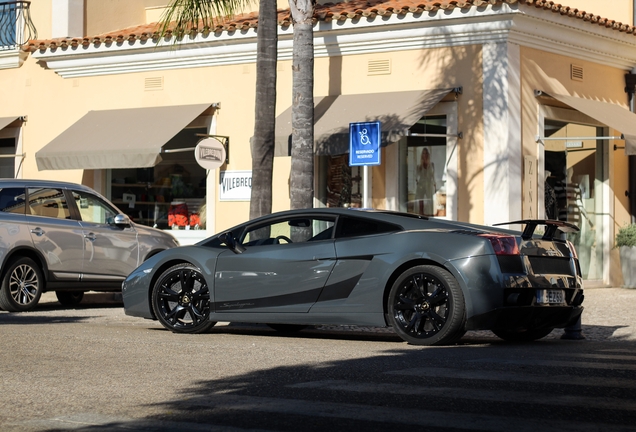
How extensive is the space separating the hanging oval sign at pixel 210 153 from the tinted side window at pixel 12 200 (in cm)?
440

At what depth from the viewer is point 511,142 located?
57.9 feet

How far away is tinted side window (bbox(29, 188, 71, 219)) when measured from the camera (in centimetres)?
1494

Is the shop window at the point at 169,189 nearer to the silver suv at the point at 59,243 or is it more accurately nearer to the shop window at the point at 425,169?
the shop window at the point at 425,169

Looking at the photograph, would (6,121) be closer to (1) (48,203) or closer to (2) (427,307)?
(1) (48,203)

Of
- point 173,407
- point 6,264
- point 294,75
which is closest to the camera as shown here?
point 173,407

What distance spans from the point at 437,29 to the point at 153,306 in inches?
342

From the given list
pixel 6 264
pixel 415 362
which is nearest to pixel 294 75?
pixel 6 264

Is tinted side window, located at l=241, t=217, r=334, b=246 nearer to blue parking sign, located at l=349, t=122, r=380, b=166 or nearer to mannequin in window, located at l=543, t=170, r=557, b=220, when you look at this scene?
blue parking sign, located at l=349, t=122, r=380, b=166

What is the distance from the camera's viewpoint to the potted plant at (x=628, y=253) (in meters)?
19.6

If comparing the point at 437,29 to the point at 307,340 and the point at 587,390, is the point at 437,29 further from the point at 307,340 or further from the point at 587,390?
the point at 587,390

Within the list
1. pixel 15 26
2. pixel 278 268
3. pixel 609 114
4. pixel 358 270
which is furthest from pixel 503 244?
pixel 15 26

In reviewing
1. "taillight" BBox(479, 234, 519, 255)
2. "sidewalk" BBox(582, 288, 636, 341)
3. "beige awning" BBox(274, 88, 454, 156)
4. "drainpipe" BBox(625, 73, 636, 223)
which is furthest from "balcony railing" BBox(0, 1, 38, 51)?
"taillight" BBox(479, 234, 519, 255)

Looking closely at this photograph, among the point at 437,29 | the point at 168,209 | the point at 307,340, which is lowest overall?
the point at 307,340

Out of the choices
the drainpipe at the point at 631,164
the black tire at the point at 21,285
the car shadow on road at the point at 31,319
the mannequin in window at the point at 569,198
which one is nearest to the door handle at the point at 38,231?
the black tire at the point at 21,285
